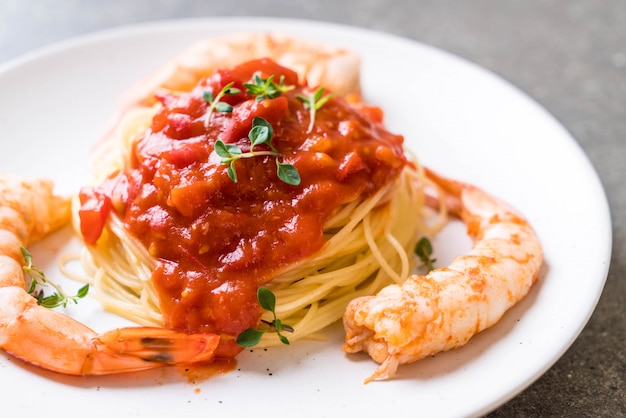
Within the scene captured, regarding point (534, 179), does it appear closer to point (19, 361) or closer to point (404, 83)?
point (404, 83)

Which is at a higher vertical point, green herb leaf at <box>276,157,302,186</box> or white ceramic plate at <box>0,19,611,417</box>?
green herb leaf at <box>276,157,302,186</box>

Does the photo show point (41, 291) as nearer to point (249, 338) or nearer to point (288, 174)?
point (249, 338)

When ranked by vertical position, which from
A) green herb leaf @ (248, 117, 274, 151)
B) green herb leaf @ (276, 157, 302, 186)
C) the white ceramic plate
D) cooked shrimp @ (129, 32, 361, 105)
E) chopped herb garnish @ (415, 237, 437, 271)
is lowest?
chopped herb garnish @ (415, 237, 437, 271)

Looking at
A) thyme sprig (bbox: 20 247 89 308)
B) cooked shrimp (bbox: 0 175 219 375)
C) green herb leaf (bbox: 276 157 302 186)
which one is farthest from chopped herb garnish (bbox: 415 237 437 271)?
thyme sprig (bbox: 20 247 89 308)

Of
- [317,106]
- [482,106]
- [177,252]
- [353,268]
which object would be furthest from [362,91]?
[177,252]

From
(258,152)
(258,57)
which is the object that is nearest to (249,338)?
(258,152)

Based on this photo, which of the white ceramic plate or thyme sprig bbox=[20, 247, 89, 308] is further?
thyme sprig bbox=[20, 247, 89, 308]

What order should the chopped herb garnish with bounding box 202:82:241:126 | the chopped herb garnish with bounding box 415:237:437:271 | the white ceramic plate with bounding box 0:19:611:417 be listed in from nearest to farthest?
the white ceramic plate with bounding box 0:19:611:417 → the chopped herb garnish with bounding box 202:82:241:126 → the chopped herb garnish with bounding box 415:237:437:271

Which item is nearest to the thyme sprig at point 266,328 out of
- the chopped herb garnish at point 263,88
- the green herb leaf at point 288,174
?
the green herb leaf at point 288,174

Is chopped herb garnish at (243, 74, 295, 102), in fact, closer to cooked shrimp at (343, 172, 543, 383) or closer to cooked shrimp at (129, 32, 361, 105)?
cooked shrimp at (129, 32, 361, 105)
